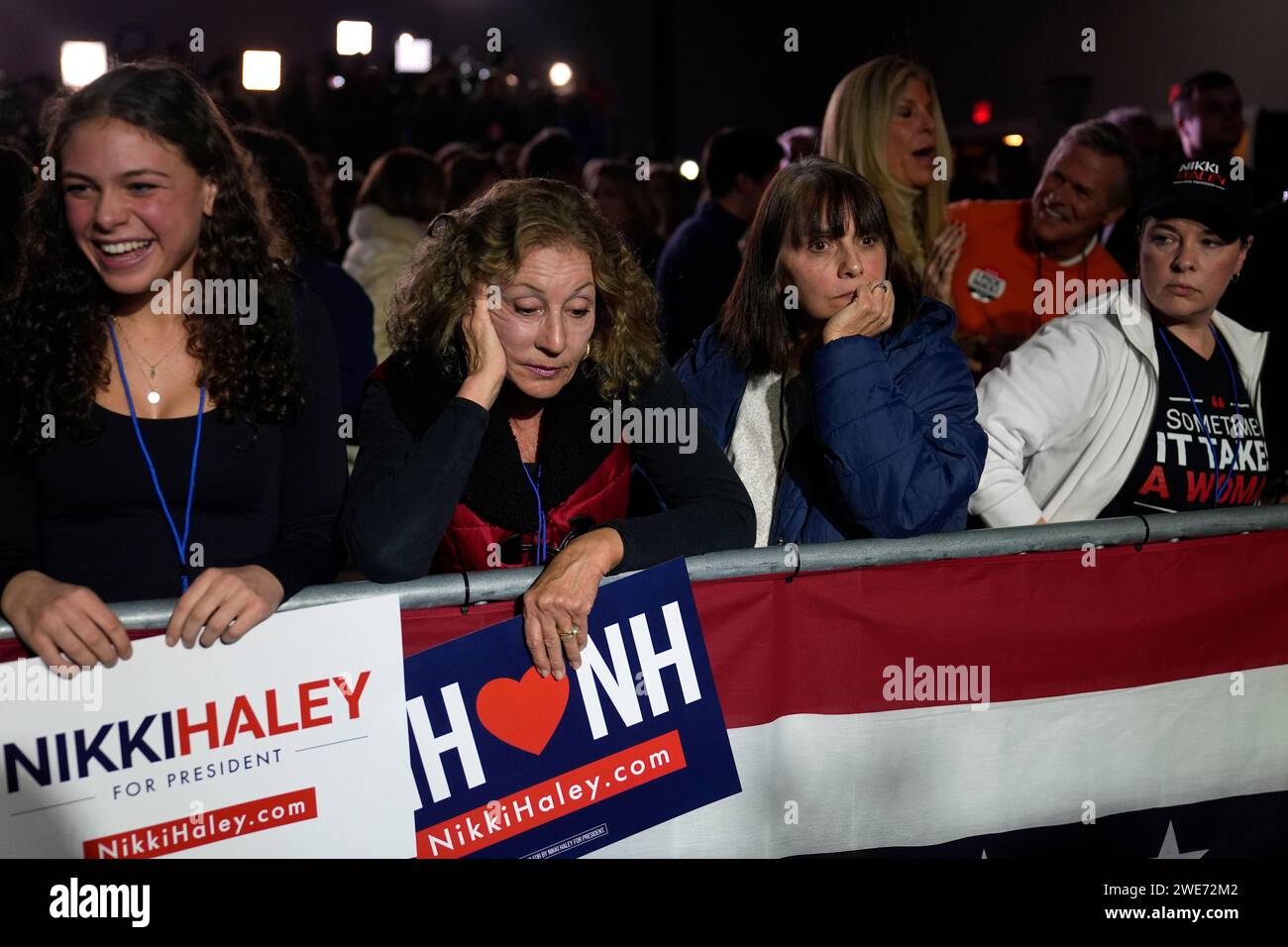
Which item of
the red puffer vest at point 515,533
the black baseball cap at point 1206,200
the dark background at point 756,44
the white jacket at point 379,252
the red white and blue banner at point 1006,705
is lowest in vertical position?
the red white and blue banner at point 1006,705

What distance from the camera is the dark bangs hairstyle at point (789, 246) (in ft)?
9.90

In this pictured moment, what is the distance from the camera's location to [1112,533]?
277 cm

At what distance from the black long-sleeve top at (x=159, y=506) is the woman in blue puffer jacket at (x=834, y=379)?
103 centimetres

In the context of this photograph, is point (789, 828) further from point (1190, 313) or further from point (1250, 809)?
point (1190, 313)

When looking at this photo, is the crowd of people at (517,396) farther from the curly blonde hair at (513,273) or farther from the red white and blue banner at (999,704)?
the red white and blue banner at (999,704)

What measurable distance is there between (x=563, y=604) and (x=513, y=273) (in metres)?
0.69

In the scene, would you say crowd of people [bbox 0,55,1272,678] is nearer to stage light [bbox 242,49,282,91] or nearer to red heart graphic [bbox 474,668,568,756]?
red heart graphic [bbox 474,668,568,756]

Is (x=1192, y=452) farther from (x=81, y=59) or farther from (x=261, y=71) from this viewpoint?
(x=81, y=59)

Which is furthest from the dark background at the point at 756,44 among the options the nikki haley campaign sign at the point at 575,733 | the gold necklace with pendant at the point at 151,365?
the gold necklace with pendant at the point at 151,365

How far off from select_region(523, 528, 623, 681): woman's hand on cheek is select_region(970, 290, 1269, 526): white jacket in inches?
48.7

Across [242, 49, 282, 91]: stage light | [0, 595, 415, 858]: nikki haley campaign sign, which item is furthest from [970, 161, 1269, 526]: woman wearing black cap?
[242, 49, 282, 91]: stage light

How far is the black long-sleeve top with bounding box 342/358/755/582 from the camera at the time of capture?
7.81 ft
